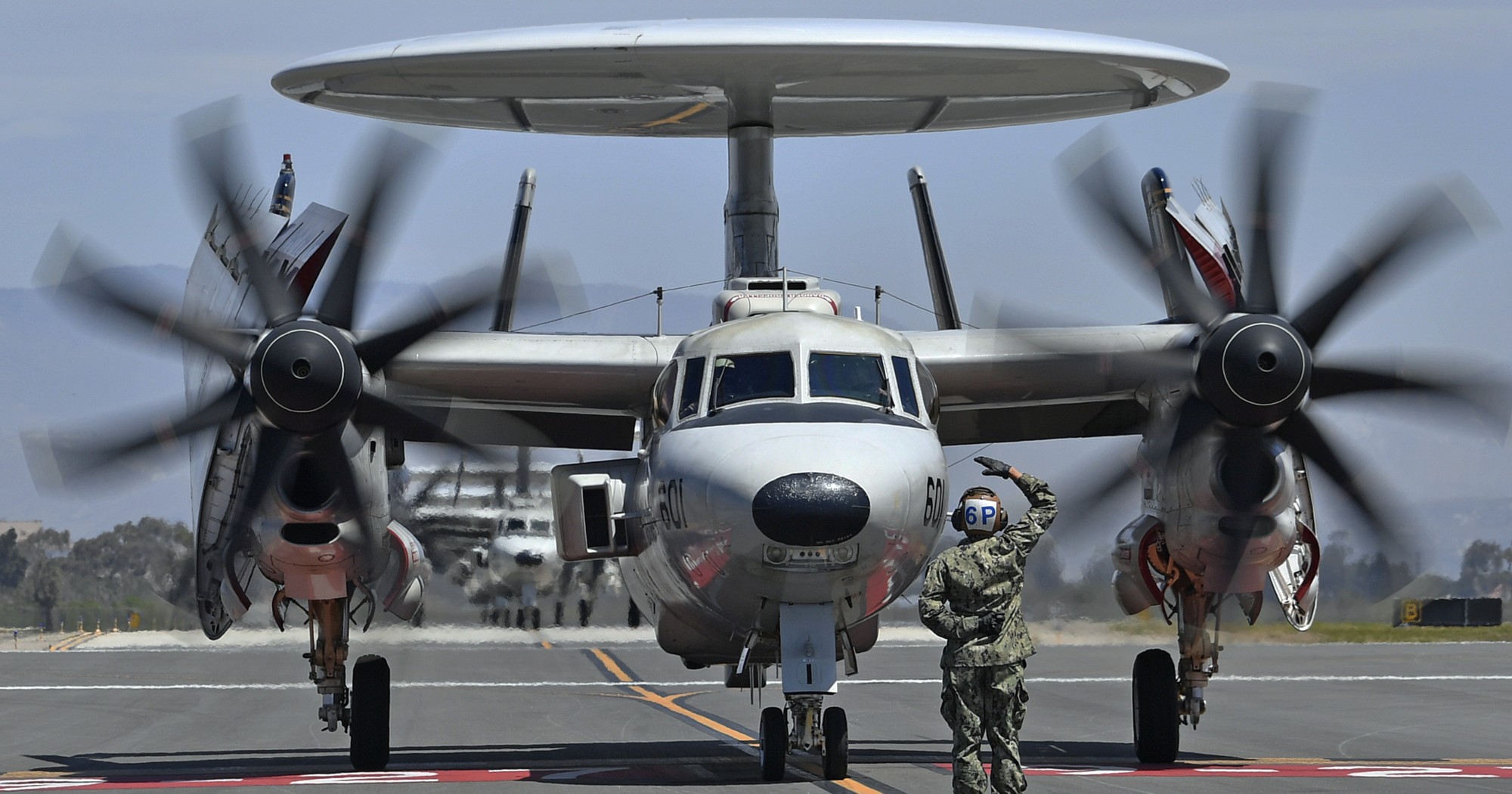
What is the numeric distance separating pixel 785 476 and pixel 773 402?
1507mm

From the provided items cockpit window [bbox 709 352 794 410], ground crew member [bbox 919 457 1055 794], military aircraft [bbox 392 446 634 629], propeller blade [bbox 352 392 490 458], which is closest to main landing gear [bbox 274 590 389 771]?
propeller blade [bbox 352 392 490 458]

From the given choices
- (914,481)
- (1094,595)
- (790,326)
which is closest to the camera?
(914,481)

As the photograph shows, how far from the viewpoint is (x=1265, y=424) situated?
16500mm

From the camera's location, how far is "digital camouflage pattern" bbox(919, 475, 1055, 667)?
446 inches

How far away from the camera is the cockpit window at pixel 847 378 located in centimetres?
1522

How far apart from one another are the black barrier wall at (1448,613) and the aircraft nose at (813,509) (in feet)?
189

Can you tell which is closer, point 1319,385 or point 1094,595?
point 1319,385

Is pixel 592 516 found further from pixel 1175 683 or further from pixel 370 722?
pixel 1175 683

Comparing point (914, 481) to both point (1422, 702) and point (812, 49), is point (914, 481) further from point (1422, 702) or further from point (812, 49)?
point (1422, 702)

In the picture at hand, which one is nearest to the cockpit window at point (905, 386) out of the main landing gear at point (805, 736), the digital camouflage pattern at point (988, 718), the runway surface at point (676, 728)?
the main landing gear at point (805, 736)

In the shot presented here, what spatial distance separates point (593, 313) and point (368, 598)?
5.53m

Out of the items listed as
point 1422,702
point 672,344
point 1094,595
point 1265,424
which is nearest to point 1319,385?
point 1265,424

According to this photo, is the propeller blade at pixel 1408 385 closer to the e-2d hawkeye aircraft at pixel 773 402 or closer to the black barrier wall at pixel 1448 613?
the e-2d hawkeye aircraft at pixel 773 402

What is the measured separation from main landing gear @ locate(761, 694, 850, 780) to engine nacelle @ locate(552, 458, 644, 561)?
274 cm
